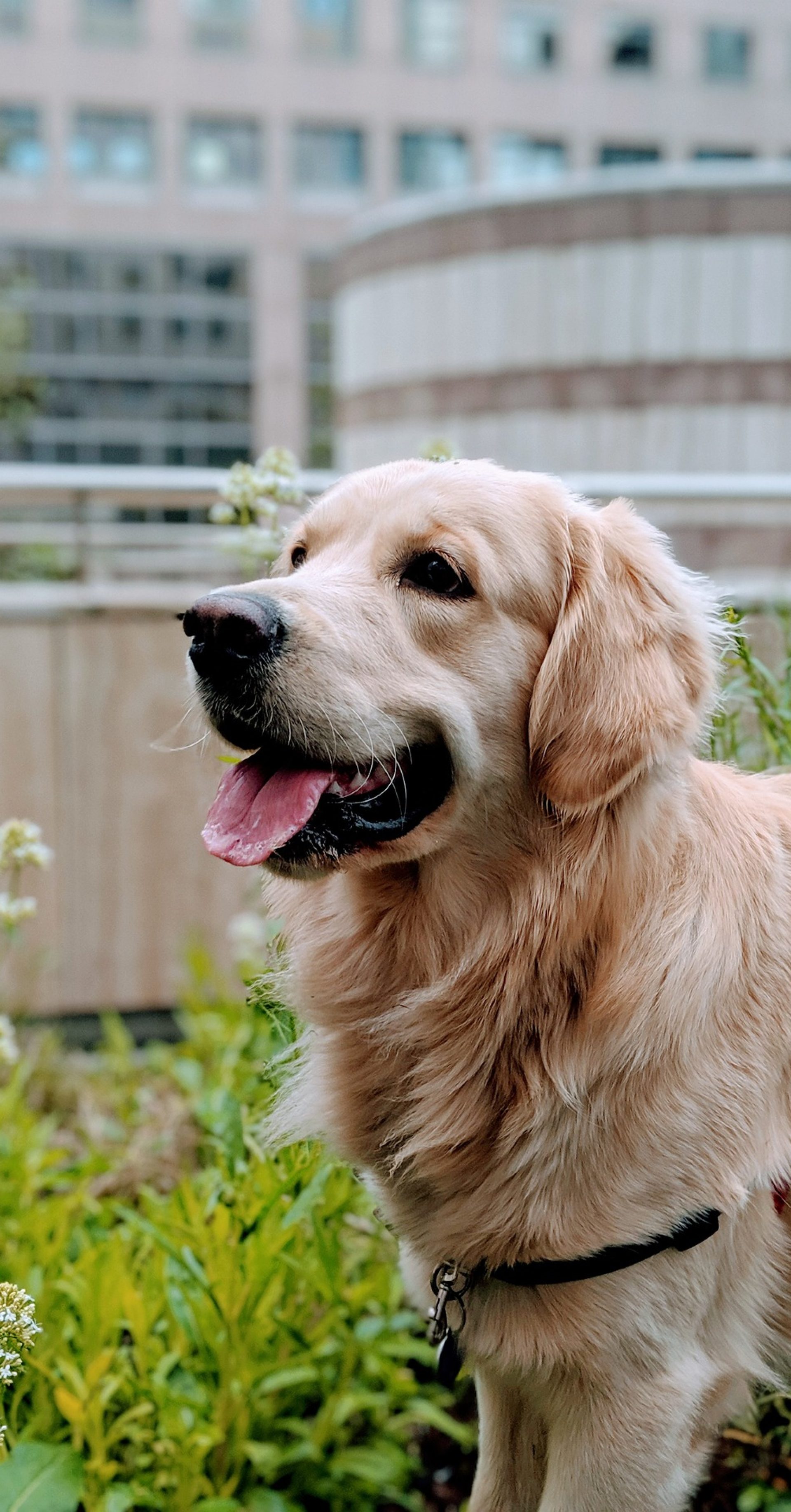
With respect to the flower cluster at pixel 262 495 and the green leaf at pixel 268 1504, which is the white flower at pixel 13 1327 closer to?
the green leaf at pixel 268 1504

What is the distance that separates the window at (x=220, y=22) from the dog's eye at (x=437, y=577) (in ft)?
Result: 131

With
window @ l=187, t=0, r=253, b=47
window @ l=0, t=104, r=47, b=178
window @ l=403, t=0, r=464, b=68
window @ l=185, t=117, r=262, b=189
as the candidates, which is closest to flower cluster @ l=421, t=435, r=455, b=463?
window @ l=185, t=117, r=262, b=189

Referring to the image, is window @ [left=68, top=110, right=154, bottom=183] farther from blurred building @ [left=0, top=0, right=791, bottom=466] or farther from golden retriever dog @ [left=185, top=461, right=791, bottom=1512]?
golden retriever dog @ [left=185, top=461, right=791, bottom=1512]

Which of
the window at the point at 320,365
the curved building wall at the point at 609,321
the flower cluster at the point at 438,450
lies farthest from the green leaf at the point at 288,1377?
the window at the point at 320,365

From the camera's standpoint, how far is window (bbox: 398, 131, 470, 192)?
3775 centimetres

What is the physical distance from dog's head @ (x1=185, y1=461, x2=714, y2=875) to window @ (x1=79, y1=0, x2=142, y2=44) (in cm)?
3996

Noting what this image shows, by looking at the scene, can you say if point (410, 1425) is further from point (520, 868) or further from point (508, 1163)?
point (520, 868)

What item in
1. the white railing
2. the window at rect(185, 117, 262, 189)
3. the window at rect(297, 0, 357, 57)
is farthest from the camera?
the window at rect(185, 117, 262, 189)

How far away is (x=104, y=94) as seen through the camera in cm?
3562

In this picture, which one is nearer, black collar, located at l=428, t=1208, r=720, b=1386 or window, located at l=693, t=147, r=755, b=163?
black collar, located at l=428, t=1208, r=720, b=1386

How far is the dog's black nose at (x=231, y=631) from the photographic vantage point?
174 cm

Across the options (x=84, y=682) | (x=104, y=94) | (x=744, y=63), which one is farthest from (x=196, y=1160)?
(x=744, y=63)

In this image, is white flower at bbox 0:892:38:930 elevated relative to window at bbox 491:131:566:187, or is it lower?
lower

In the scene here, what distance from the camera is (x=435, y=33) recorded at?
3700cm
